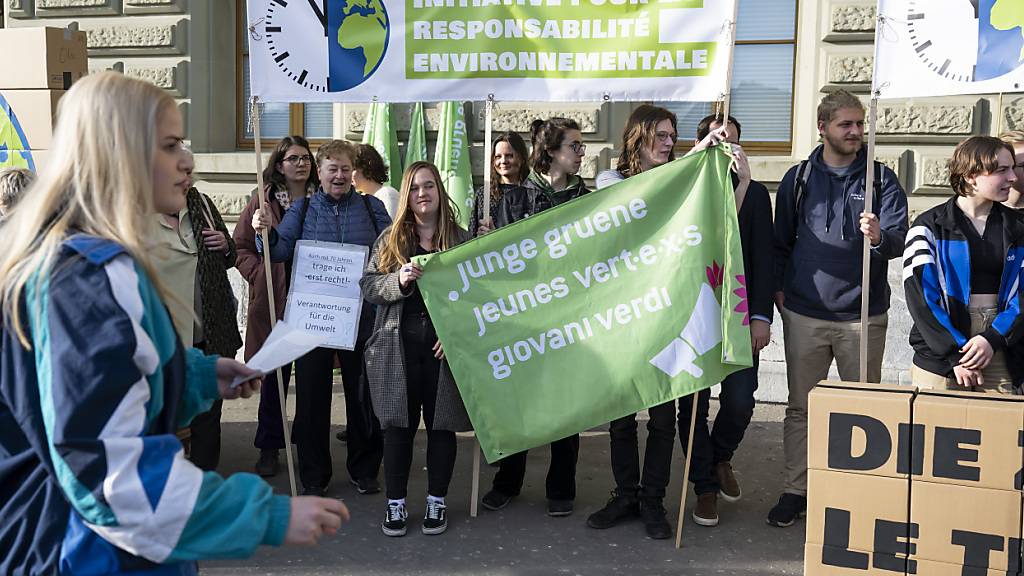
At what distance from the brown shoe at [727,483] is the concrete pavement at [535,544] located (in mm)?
44

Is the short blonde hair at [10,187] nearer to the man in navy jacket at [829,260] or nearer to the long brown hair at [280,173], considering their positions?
the long brown hair at [280,173]

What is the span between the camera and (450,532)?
15.1 feet

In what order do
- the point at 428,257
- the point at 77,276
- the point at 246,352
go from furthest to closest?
1. the point at 246,352
2. the point at 428,257
3. the point at 77,276

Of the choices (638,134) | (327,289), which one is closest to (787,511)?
(638,134)

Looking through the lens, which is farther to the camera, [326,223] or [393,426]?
[326,223]

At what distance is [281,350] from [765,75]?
6.57 m

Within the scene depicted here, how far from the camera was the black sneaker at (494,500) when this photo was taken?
16.1ft

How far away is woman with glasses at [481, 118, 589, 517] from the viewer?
4855 millimetres

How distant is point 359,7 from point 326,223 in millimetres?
1034

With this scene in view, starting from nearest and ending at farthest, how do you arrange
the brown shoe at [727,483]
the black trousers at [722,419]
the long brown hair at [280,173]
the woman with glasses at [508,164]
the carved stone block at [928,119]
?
the black trousers at [722,419] < the brown shoe at [727,483] < the long brown hair at [280,173] < the woman with glasses at [508,164] < the carved stone block at [928,119]

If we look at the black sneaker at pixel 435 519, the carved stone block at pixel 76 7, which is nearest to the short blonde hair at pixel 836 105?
the black sneaker at pixel 435 519

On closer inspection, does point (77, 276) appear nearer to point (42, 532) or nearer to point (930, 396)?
point (42, 532)

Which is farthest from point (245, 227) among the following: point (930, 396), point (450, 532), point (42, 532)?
point (42, 532)

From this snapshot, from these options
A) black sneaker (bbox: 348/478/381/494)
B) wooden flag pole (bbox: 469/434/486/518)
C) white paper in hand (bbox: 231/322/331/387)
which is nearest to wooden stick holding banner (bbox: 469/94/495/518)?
wooden flag pole (bbox: 469/434/486/518)
